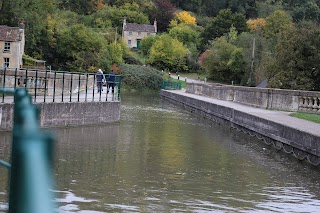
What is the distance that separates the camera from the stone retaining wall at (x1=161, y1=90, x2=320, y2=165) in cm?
1723

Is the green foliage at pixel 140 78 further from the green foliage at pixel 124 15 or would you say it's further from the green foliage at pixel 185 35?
the green foliage at pixel 124 15

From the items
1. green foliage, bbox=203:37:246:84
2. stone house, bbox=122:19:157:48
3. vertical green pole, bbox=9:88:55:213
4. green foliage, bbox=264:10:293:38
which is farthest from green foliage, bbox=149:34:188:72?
vertical green pole, bbox=9:88:55:213

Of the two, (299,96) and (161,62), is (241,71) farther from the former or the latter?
(299,96)

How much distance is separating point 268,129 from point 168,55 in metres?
77.6

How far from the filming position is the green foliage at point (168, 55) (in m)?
99.4

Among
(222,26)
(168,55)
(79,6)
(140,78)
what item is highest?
(79,6)

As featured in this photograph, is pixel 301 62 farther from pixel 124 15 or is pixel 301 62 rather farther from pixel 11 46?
pixel 124 15

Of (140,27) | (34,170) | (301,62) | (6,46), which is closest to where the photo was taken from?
(34,170)

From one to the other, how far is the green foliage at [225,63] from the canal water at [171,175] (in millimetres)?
59420

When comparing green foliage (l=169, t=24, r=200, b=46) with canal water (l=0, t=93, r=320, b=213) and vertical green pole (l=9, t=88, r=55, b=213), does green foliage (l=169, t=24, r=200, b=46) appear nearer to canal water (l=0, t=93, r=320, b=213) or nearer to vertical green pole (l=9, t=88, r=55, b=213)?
canal water (l=0, t=93, r=320, b=213)

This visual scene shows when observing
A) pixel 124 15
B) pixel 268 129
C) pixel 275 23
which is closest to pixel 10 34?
pixel 268 129

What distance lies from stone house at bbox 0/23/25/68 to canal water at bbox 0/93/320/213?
140ft

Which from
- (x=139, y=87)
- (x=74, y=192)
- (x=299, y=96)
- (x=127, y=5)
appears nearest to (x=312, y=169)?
(x=74, y=192)

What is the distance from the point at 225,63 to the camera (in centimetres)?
8394
